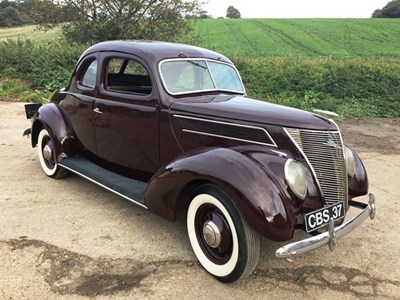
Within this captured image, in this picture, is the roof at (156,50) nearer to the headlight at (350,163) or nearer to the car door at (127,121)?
the car door at (127,121)

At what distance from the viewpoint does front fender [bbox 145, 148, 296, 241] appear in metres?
2.72

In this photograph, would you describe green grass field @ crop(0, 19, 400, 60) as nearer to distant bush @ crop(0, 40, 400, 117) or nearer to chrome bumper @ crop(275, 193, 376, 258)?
distant bush @ crop(0, 40, 400, 117)

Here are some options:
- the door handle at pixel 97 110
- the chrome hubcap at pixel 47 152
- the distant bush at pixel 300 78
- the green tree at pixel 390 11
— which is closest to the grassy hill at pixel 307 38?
the distant bush at pixel 300 78

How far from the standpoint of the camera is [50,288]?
2838 mm

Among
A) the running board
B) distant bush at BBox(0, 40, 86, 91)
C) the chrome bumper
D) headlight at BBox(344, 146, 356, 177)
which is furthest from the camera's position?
distant bush at BBox(0, 40, 86, 91)

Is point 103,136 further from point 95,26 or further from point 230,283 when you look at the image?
point 95,26

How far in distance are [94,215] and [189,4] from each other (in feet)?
49.9

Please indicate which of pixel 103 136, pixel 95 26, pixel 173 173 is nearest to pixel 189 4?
pixel 95 26

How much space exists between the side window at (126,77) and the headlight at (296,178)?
6.51 ft

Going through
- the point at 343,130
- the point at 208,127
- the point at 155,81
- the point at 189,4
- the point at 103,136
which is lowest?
the point at 343,130

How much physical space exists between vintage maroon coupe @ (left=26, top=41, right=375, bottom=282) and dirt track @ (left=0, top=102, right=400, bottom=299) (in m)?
0.31

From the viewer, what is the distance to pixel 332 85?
11867mm

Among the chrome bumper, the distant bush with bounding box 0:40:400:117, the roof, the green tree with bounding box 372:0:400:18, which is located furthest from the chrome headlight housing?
the green tree with bounding box 372:0:400:18

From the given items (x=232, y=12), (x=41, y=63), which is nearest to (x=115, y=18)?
(x=41, y=63)
